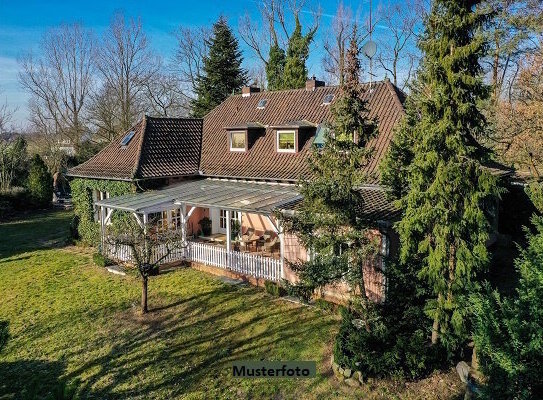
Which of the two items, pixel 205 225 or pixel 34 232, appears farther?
pixel 34 232

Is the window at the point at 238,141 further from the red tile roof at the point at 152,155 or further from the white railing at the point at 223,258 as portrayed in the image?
the white railing at the point at 223,258

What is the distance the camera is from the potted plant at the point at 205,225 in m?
22.0

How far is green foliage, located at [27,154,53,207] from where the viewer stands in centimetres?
3538

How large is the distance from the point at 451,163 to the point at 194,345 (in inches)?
327

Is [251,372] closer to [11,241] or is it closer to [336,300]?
[336,300]

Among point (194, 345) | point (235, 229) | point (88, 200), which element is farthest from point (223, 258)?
point (88, 200)

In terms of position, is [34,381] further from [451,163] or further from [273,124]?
[273,124]

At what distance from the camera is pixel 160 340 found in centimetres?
1181

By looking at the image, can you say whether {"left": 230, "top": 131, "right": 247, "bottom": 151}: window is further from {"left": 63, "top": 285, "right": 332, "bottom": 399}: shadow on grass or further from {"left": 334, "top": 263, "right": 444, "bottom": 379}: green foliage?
{"left": 334, "top": 263, "right": 444, "bottom": 379}: green foliage

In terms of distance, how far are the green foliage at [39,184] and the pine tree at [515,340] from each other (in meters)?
36.9

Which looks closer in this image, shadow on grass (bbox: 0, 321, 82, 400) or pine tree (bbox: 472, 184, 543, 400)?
pine tree (bbox: 472, 184, 543, 400)

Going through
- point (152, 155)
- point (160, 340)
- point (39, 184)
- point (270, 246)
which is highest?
point (152, 155)

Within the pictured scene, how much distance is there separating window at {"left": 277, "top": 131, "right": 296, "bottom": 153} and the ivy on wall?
8.37 metres

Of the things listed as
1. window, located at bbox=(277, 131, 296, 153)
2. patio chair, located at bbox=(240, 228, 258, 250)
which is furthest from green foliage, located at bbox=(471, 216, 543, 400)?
window, located at bbox=(277, 131, 296, 153)
